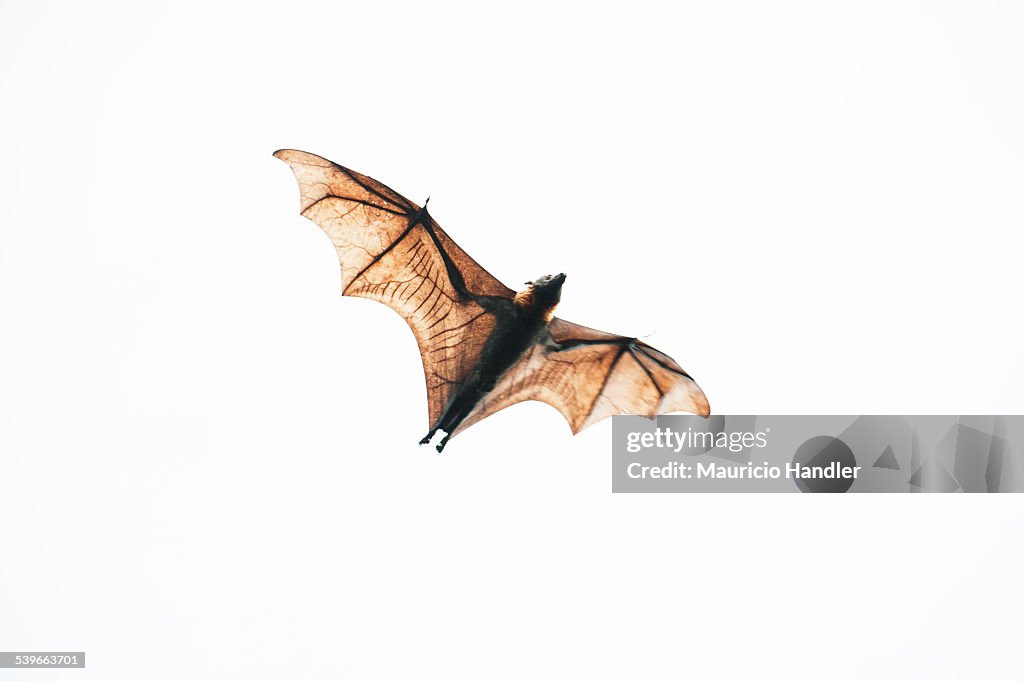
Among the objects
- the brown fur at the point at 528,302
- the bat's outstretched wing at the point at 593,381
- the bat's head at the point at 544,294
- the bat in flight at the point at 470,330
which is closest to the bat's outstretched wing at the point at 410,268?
the bat in flight at the point at 470,330

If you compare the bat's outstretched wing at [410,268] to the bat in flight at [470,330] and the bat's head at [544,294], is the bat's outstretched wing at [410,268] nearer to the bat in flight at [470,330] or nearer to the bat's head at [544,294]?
the bat in flight at [470,330]

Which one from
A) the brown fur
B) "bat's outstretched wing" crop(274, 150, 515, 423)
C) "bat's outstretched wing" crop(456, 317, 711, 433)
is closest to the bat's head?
the brown fur

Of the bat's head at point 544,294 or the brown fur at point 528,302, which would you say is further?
the brown fur at point 528,302

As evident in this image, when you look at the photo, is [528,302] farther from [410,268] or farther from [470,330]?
[410,268]

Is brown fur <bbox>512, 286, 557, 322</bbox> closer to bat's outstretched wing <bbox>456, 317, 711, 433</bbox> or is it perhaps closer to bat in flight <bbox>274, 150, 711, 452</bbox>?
bat in flight <bbox>274, 150, 711, 452</bbox>

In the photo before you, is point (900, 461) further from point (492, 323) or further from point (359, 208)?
point (359, 208)

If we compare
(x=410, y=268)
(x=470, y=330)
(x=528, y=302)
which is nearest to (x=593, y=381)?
(x=528, y=302)
